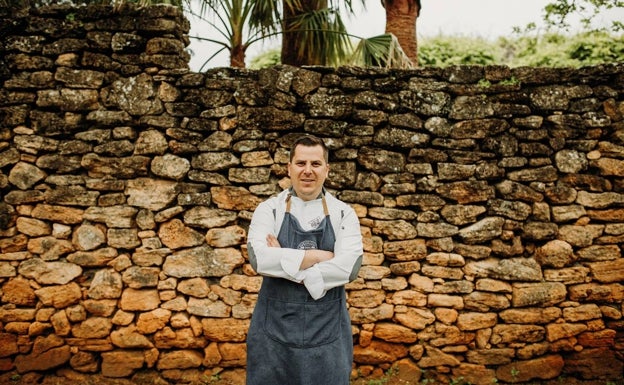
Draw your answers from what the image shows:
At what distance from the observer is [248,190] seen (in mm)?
3965

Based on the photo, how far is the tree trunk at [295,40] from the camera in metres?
5.39

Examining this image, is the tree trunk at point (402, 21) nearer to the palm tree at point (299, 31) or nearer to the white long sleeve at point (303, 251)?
the palm tree at point (299, 31)

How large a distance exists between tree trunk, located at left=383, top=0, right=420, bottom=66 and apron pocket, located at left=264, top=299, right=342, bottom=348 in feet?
13.7

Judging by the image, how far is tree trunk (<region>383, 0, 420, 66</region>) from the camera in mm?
5754

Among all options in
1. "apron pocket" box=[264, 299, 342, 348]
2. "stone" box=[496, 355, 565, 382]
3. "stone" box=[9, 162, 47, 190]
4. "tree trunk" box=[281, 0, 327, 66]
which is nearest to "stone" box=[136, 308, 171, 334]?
"stone" box=[9, 162, 47, 190]

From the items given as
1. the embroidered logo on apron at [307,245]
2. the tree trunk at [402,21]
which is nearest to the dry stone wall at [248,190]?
the embroidered logo on apron at [307,245]

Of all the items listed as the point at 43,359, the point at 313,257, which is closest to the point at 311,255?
the point at 313,257

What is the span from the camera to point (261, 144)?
3916mm

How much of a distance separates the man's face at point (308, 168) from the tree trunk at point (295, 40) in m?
3.08

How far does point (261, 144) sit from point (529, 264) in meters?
2.56

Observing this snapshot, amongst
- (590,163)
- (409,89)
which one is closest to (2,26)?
(409,89)

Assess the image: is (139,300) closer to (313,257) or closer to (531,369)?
(313,257)

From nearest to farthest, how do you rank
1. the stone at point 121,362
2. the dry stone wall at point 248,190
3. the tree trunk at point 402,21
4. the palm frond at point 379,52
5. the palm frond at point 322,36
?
the dry stone wall at point 248,190, the stone at point 121,362, the palm frond at point 379,52, the palm frond at point 322,36, the tree trunk at point 402,21

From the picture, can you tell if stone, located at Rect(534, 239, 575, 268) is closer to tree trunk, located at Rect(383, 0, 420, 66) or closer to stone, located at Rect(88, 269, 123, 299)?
tree trunk, located at Rect(383, 0, 420, 66)
